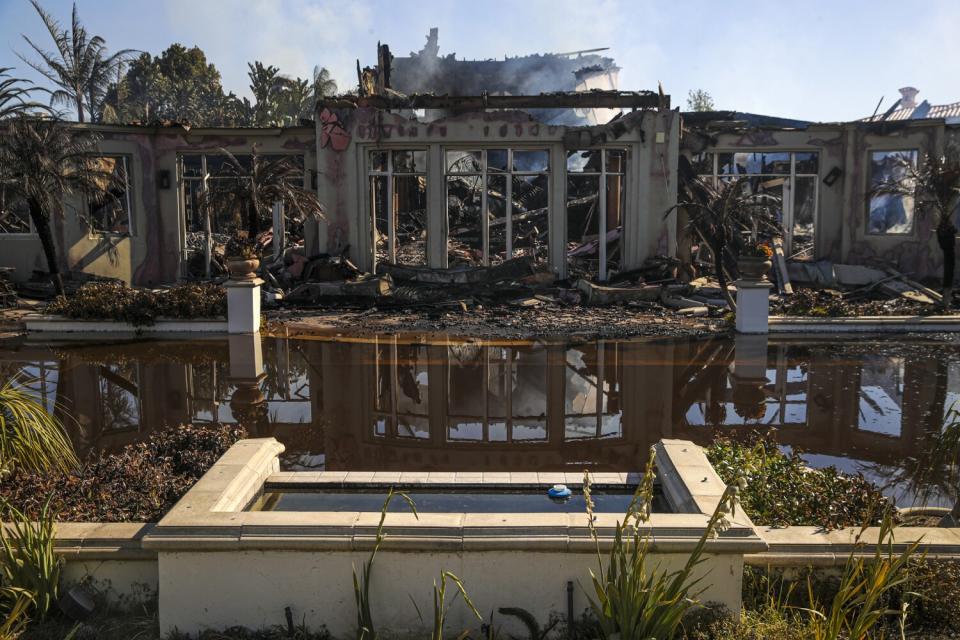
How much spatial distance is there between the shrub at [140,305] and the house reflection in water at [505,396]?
2.82 feet

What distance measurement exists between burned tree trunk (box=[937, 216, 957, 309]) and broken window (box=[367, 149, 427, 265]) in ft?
32.6

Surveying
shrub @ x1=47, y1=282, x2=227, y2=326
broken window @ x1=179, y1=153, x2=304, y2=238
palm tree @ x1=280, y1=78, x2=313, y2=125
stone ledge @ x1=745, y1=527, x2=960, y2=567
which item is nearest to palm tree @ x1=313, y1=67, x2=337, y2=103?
palm tree @ x1=280, y1=78, x2=313, y2=125

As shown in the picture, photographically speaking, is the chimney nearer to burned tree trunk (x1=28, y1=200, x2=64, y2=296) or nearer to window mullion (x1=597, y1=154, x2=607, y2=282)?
window mullion (x1=597, y1=154, x2=607, y2=282)

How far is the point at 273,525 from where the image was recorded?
12.4ft

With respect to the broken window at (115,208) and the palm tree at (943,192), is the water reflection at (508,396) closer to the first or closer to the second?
the palm tree at (943,192)

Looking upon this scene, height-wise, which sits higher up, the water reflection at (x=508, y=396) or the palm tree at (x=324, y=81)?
the palm tree at (x=324, y=81)

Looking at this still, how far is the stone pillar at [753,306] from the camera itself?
12.0m

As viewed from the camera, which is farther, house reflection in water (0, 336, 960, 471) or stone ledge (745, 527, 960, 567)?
house reflection in water (0, 336, 960, 471)

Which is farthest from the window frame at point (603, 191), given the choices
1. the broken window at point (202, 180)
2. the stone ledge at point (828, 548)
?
the stone ledge at point (828, 548)

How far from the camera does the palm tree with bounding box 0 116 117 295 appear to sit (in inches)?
507

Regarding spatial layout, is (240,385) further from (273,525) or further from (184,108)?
(184,108)

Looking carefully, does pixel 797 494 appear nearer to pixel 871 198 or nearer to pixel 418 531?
pixel 418 531

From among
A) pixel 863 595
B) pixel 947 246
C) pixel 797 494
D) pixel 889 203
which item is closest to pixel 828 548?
pixel 863 595

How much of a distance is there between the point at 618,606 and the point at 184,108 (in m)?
42.8
